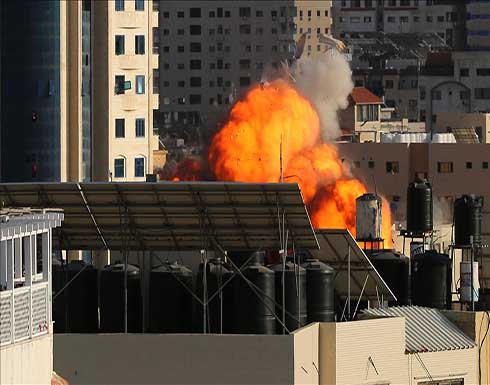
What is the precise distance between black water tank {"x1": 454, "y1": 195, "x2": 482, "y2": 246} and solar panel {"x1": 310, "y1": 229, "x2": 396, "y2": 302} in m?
8.62

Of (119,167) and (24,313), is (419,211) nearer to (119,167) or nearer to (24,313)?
(119,167)

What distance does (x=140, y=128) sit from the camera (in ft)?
339

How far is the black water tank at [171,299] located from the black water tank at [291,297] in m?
1.96

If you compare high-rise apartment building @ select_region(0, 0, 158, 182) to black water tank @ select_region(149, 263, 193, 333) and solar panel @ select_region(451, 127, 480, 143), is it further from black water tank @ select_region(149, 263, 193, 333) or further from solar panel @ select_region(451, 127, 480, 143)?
solar panel @ select_region(451, 127, 480, 143)

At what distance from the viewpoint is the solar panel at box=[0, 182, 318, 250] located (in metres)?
56.2

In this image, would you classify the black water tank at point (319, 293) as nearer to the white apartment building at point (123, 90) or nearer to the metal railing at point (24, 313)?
the metal railing at point (24, 313)

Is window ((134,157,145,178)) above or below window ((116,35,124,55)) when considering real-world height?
below

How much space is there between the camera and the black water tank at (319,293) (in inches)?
2290

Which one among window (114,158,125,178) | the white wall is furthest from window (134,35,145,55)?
the white wall

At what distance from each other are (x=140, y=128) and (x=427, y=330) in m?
43.2

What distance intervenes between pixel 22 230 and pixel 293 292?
2083 centimetres

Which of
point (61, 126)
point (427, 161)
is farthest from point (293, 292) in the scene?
point (427, 161)

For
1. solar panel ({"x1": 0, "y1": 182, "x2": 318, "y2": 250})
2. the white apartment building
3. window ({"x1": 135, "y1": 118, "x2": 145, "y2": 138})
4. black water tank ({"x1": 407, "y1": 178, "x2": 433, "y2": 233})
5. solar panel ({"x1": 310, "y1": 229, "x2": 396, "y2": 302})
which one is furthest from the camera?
window ({"x1": 135, "y1": 118, "x2": 145, "y2": 138})

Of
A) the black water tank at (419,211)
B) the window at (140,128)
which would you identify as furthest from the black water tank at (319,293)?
the window at (140,128)
